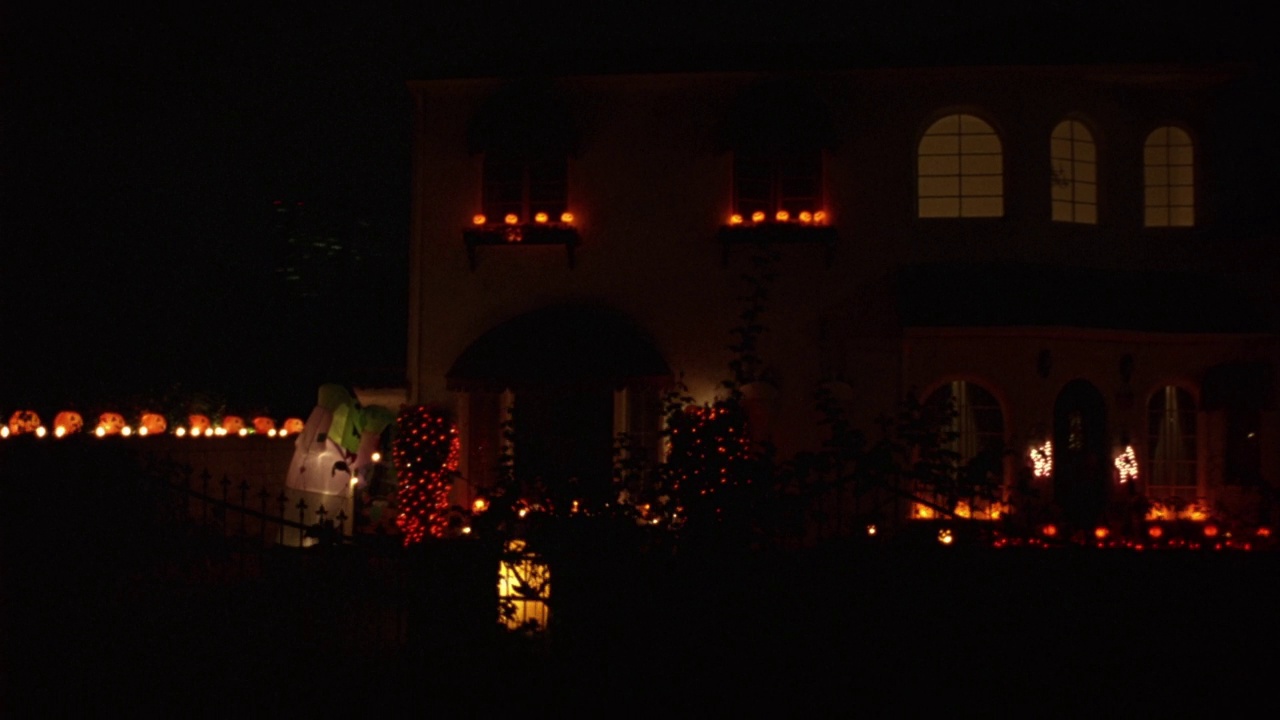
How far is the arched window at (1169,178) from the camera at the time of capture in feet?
58.2

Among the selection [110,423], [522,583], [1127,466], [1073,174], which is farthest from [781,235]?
[522,583]

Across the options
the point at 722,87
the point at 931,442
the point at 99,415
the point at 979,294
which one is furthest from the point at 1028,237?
the point at 99,415

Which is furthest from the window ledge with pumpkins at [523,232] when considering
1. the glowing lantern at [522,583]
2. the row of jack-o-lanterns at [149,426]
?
the glowing lantern at [522,583]

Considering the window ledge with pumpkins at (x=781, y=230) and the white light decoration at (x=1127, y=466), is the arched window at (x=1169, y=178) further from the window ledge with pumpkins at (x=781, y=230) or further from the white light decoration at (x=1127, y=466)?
the window ledge with pumpkins at (x=781, y=230)

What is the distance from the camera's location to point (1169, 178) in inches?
701

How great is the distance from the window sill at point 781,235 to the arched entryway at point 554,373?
5.98 feet

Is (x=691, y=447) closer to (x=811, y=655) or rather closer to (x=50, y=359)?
(x=811, y=655)

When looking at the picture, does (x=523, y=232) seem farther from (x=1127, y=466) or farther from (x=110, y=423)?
(x=1127, y=466)

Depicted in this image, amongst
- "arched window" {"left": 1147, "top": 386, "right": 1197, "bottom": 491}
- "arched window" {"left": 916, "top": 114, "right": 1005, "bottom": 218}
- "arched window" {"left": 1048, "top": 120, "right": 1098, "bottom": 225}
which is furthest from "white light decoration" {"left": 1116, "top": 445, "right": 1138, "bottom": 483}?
"arched window" {"left": 916, "top": 114, "right": 1005, "bottom": 218}

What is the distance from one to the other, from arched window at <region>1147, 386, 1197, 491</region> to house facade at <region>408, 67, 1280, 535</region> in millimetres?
31

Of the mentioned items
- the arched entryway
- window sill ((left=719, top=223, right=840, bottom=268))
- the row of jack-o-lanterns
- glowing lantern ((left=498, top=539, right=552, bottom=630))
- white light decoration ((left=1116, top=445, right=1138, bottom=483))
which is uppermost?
window sill ((left=719, top=223, right=840, bottom=268))

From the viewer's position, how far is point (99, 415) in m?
16.5

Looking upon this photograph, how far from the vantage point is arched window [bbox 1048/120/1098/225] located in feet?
57.2

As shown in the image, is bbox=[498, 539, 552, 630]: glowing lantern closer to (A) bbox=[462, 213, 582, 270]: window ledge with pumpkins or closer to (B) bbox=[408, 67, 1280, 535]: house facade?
(B) bbox=[408, 67, 1280, 535]: house facade
